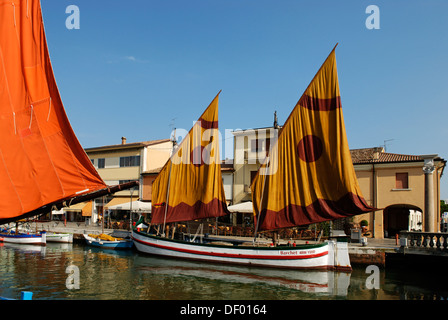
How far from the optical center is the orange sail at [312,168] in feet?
65.4

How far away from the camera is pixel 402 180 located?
99.8 ft

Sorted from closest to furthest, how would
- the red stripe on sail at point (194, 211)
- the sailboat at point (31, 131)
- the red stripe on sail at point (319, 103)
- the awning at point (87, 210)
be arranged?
the sailboat at point (31, 131) < the red stripe on sail at point (319, 103) < the red stripe on sail at point (194, 211) < the awning at point (87, 210)

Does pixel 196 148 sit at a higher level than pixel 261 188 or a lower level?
higher

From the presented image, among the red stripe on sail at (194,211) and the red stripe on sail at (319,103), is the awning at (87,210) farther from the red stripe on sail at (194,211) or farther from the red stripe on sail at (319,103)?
the red stripe on sail at (319,103)

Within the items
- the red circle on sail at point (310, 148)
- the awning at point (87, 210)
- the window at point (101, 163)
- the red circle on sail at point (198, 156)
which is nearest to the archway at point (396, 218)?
the red circle on sail at point (310, 148)

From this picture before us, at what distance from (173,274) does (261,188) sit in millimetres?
7063

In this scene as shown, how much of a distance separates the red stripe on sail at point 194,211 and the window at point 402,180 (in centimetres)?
1500

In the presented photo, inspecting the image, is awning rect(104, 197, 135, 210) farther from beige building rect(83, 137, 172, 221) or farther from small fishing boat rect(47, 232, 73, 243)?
small fishing boat rect(47, 232, 73, 243)

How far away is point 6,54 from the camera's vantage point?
8.79m

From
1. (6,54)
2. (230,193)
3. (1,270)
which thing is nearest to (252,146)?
(230,193)

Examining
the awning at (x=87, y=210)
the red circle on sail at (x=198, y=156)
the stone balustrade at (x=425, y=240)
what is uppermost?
the red circle on sail at (x=198, y=156)
